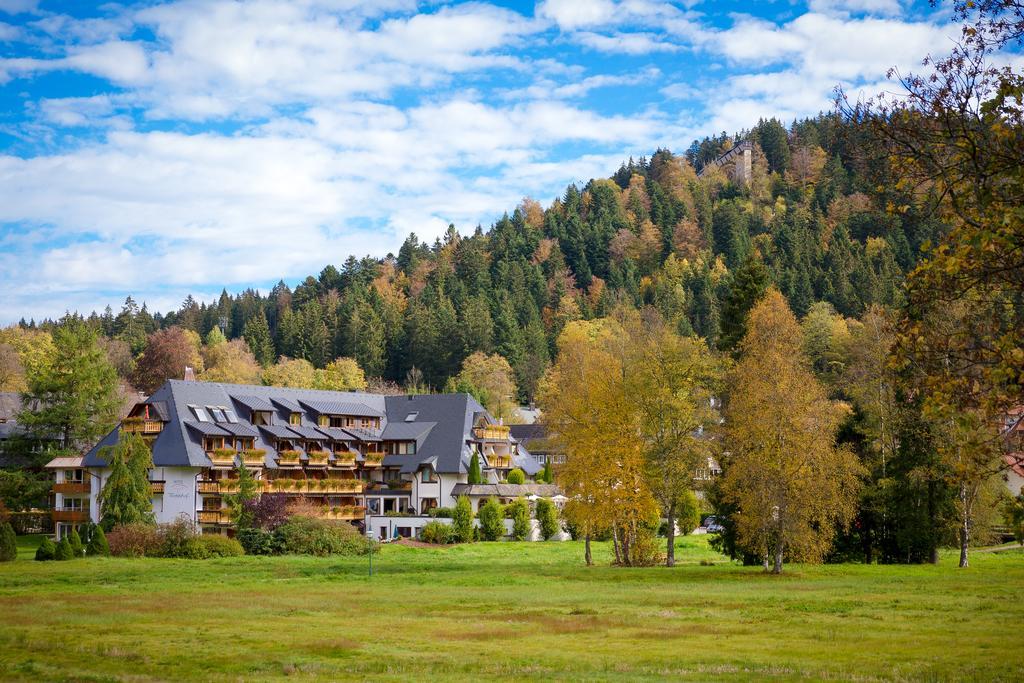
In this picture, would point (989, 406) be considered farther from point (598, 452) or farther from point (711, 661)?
point (598, 452)

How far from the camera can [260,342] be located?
14925 centimetres

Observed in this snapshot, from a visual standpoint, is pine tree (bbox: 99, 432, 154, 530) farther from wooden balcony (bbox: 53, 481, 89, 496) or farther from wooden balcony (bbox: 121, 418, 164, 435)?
wooden balcony (bbox: 53, 481, 89, 496)

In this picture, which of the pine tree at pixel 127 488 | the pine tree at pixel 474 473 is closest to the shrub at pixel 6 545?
the pine tree at pixel 127 488

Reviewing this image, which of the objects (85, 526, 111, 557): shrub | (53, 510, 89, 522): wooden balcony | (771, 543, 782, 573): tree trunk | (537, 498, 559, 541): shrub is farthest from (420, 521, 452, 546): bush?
(771, 543, 782, 573): tree trunk

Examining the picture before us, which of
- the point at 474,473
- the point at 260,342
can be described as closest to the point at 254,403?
the point at 474,473

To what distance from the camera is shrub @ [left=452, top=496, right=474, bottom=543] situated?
68.9 m

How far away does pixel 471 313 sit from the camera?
134625mm

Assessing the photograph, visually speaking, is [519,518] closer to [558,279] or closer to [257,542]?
[257,542]

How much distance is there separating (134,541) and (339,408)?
28.1 metres

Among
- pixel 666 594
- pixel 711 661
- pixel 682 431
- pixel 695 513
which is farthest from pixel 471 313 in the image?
pixel 711 661

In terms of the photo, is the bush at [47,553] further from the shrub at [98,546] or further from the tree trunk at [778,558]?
the tree trunk at [778,558]

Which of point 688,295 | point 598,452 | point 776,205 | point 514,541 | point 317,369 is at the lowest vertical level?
point 514,541

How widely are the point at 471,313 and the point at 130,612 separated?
105 m

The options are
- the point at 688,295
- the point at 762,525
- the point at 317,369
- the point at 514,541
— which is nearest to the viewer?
the point at 762,525
